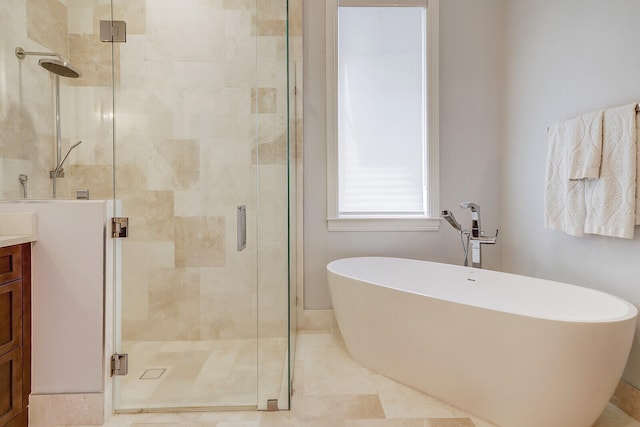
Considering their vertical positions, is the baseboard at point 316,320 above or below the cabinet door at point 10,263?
below

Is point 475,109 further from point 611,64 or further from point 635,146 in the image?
point 635,146

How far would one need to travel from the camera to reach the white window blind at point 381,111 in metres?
2.61

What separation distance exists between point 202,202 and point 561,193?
199 cm

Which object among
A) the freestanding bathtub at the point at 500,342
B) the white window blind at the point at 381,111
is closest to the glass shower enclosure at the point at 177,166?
the freestanding bathtub at the point at 500,342

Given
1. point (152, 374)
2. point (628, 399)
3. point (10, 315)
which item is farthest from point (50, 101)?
point (628, 399)

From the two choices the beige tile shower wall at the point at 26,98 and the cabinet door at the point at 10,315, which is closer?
the cabinet door at the point at 10,315

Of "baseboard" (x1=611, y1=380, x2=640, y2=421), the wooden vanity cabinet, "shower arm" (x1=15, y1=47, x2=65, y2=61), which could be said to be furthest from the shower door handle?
"baseboard" (x1=611, y1=380, x2=640, y2=421)

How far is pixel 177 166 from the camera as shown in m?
1.74

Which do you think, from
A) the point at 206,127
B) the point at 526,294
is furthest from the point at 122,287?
the point at 526,294

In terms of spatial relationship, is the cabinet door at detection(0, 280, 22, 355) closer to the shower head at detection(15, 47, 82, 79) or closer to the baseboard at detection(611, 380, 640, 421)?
the shower head at detection(15, 47, 82, 79)

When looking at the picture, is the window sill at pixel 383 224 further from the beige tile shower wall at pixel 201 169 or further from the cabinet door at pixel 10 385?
the cabinet door at pixel 10 385

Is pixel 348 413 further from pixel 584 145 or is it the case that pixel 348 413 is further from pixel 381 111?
pixel 381 111

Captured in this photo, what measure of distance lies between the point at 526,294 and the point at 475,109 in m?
1.43

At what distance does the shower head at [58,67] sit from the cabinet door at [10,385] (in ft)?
4.40
